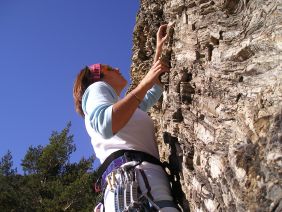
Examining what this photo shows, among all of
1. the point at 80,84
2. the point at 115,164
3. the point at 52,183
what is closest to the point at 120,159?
the point at 115,164

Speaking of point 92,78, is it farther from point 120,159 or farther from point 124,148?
point 120,159

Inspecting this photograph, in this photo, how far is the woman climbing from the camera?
3.48 m

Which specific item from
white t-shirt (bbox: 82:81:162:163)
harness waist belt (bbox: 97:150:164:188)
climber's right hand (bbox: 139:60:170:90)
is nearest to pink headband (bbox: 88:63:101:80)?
white t-shirt (bbox: 82:81:162:163)

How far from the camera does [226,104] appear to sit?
3518mm

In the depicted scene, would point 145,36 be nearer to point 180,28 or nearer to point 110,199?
point 180,28

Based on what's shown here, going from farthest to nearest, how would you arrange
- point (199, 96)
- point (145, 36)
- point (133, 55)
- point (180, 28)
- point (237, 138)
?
1. point (133, 55)
2. point (145, 36)
3. point (180, 28)
4. point (199, 96)
5. point (237, 138)

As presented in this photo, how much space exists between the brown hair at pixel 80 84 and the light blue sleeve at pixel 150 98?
1129 millimetres

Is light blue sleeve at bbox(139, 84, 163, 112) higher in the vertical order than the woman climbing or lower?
higher

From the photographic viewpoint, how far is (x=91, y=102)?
379cm

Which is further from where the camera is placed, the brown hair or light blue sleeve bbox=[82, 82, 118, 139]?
the brown hair

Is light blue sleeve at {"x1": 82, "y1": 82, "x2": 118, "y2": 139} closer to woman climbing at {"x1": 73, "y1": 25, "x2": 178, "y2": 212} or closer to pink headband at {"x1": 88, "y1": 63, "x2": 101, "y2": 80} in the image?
woman climbing at {"x1": 73, "y1": 25, "x2": 178, "y2": 212}

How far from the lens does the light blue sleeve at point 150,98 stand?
532 centimetres

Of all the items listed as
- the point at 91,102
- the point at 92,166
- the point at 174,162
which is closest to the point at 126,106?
the point at 91,102

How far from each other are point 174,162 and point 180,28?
2.28 meters
